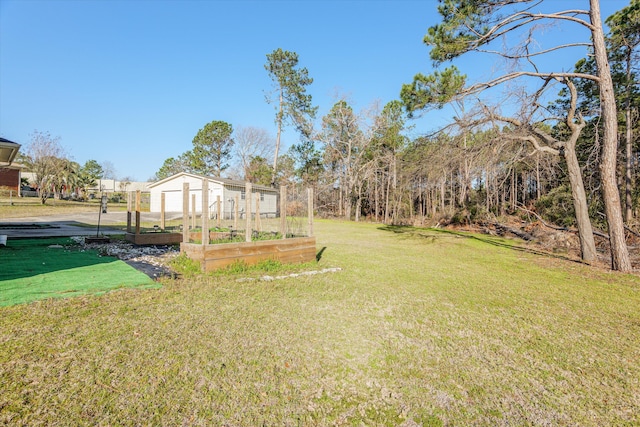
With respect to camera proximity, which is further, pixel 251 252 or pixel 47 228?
pixel 47 228

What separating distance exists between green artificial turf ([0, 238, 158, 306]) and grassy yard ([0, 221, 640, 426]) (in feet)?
1.46

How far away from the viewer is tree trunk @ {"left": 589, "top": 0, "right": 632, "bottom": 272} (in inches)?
246

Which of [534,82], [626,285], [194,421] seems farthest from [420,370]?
[534,82]

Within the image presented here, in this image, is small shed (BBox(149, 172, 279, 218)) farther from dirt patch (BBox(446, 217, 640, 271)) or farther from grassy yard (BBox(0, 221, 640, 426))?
grassy yard (BBox(0, 221, 640, 426))

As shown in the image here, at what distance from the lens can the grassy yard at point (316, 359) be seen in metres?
1.76

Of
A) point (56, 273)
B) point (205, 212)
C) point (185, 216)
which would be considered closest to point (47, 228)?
point (56, 273)

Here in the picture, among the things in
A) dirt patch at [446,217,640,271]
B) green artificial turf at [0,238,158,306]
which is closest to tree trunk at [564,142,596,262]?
dirt patch at [446,217,640,271]

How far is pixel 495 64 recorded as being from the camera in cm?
761

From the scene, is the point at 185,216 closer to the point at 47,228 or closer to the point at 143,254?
the point at 143,254

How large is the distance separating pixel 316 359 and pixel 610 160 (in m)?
7.77

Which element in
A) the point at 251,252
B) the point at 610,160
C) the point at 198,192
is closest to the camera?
the point at 251,252

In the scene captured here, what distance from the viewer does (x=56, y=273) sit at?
172 inches

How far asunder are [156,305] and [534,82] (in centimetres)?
977

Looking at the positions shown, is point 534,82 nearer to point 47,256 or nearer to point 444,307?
point 444,307
